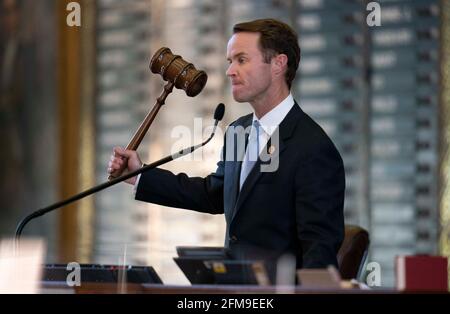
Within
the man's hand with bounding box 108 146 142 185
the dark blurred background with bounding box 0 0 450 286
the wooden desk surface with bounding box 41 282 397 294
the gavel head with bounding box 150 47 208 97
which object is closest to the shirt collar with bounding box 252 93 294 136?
the gavel head with bounding box 150 47 208 97

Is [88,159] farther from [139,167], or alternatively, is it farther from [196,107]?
[139,167]

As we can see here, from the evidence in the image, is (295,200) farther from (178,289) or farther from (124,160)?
(178,289)

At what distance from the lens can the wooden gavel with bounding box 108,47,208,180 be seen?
2.50 metres

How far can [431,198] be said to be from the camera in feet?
13.8

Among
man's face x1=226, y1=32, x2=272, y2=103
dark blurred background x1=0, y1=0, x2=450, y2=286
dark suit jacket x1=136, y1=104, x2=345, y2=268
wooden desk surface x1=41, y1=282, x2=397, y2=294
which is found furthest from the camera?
dark blurred background x1=0, y1=0, x2=450, y2=286

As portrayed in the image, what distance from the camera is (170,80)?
2562 millimetres

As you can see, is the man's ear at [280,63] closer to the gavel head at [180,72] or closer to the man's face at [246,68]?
the man's face at [246,68]

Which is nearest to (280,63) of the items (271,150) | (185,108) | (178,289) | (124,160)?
(271,150)

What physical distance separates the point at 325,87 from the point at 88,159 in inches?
55.9

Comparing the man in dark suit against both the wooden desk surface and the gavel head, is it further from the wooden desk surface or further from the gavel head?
the wooden desk surface

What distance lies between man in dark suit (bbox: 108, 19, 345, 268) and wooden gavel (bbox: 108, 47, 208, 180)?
56 millimetres

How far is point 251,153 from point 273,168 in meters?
0.15

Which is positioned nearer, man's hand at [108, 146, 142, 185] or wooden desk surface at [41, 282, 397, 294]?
wooden desk surface at [41, 282, 397, 294]
